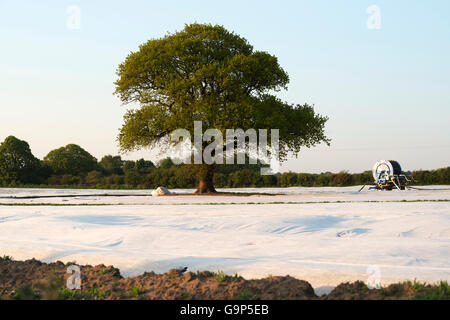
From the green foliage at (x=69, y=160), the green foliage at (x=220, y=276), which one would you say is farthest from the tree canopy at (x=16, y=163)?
the green foliage at (x=220, y=276)

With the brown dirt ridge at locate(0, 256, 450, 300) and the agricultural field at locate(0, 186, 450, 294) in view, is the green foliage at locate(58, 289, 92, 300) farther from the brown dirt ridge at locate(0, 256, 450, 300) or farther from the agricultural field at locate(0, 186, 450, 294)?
the agricultural field at locate(0, 186, 450, 294)

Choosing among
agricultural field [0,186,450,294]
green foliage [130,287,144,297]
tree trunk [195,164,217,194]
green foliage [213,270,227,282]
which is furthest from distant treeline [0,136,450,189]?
green foliage [130,287,144,297]

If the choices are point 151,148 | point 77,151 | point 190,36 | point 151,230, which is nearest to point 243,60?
point 190,36

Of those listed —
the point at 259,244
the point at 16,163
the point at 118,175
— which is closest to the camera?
the point at 259,244

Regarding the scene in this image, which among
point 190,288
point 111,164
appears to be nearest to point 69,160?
point 111,164

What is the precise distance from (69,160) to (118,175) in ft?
20.0

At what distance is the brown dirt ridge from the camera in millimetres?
4621

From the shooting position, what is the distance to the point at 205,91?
93.7ft

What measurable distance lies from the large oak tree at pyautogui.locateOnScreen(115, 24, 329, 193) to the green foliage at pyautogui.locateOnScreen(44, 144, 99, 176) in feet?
59.9

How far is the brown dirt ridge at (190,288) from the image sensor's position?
4621 mm

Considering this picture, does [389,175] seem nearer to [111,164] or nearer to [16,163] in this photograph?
[111,164]

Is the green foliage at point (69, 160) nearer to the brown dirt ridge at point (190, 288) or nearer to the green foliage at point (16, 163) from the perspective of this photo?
the green foliage at point (16, 163)
